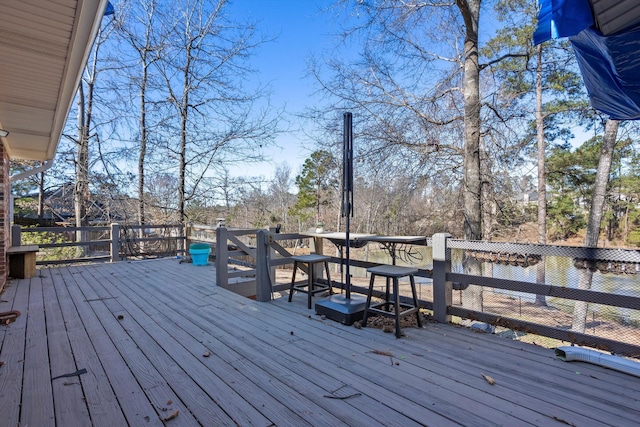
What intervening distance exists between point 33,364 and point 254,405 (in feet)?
5.85

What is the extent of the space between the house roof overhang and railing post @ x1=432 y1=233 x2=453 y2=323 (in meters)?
3.18

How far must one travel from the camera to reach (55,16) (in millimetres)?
2164

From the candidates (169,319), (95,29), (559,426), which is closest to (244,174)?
(169,319)

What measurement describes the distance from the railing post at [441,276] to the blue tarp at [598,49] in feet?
5.34

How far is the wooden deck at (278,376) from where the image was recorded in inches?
66.7

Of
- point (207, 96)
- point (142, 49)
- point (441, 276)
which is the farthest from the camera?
point (207, 96)

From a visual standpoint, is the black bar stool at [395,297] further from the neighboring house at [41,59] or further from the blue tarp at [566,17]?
the neighboring house at [41,59]

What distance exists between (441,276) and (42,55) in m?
4.04

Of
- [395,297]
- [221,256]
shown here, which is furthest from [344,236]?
[221,256]

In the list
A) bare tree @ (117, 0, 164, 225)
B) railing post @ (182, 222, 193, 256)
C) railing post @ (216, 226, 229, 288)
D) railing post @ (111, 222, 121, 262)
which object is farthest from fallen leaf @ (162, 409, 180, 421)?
bare tree @ (117, 0, 164, 225)

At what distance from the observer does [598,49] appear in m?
2.03

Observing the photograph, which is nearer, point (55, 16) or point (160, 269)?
point (55, 16)

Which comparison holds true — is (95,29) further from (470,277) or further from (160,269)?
(160,269)

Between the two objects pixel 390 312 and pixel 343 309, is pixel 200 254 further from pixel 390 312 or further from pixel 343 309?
pixel 390 312
